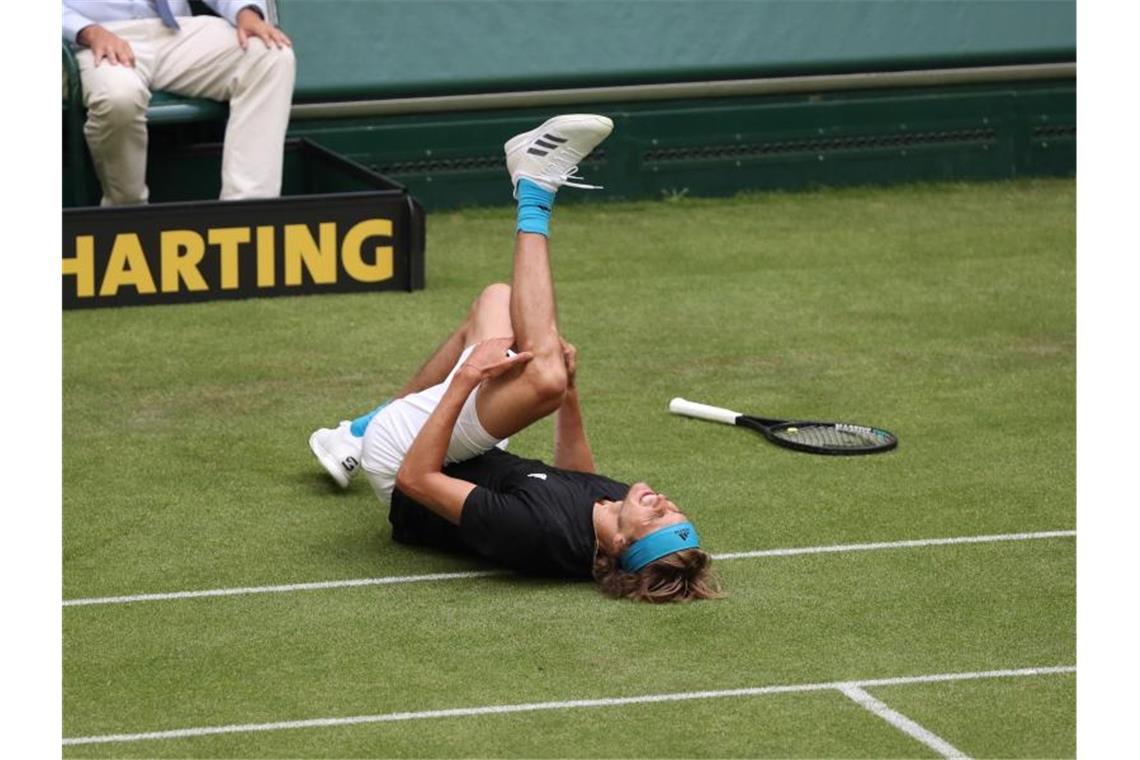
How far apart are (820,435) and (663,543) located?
1892 millimetres

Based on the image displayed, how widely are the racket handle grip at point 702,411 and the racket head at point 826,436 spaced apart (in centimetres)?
13

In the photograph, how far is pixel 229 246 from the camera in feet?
32.6

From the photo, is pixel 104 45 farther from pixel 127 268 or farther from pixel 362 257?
pixel 362 257

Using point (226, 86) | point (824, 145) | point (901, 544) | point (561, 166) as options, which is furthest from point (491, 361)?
point (824, 145)

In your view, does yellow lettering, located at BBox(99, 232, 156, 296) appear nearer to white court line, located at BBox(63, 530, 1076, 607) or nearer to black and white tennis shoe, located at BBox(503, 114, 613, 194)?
black and white tennis shoe, located at BBox(503, 114, 613, 194)

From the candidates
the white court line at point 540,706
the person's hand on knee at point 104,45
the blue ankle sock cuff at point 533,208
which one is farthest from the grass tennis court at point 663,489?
the person's hand on knee at point 104,45

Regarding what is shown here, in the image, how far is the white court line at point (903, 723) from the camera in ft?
17.0

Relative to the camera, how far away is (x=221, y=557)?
22.1 feet

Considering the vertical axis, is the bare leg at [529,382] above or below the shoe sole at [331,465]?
above

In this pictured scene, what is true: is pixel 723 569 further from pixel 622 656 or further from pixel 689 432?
pixel 689 432

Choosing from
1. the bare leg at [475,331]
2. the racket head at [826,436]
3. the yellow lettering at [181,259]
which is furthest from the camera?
the yellow lettering at [181,259]

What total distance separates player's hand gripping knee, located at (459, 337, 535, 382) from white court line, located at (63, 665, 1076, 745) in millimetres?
1333

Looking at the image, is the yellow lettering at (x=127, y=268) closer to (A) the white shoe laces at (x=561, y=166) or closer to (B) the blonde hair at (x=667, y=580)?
(A) the white shoe laces at (x=561, y=166)

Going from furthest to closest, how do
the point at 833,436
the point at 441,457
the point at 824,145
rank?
the point at 824,145 → the point at 833,436 → the point at 441,457
